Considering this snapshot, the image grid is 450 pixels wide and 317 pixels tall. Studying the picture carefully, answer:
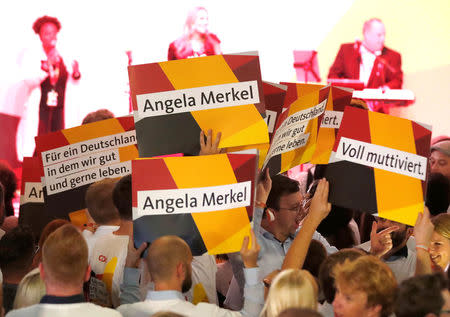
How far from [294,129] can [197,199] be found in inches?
35.6

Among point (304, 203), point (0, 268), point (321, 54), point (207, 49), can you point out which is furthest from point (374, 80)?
point (0, 268)

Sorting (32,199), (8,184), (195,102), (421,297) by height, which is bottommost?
(421,297)

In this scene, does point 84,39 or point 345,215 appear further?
point 84,39

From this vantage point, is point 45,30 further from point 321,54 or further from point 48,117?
point 321,54

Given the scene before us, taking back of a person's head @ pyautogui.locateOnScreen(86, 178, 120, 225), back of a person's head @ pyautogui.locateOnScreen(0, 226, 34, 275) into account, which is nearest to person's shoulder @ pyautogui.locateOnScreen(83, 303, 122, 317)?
back of a person's head @ pyautogui.locateOnScreen(0, 226, 34, 275)

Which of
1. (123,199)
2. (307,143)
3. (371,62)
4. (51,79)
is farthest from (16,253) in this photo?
(371,62)

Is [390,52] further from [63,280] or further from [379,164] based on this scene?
[63,280]

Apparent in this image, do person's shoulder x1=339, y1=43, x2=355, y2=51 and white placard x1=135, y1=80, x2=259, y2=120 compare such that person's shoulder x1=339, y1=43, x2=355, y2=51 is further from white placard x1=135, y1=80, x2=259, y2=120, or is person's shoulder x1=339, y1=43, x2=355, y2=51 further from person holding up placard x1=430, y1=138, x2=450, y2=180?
white placard x1=135, y1=80, x2=259, y2=120

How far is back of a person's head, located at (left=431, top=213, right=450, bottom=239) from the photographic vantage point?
13.4 ft

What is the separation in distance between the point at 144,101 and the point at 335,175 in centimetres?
105

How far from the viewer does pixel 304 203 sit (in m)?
5.36

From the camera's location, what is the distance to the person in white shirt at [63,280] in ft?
10.5

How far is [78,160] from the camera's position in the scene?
16.3ft

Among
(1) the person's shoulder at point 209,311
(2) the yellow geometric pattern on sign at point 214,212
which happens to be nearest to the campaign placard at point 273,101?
(2) the yellow geometric pattern on sign at point 214,212
